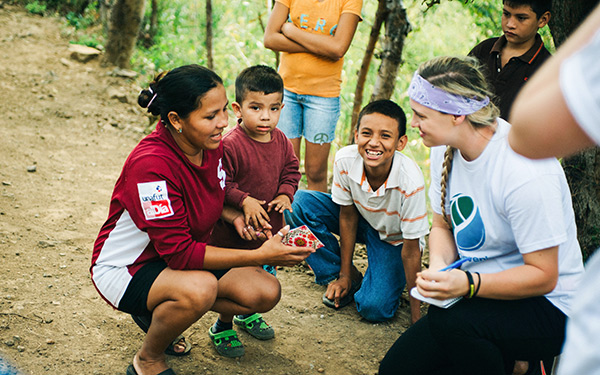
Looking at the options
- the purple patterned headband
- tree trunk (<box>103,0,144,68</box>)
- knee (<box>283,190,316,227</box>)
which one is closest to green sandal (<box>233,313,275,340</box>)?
knee (<box>283,190,316,227</box>)

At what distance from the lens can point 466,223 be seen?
7.24 ft

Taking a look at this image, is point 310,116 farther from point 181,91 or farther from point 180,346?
point 180,346

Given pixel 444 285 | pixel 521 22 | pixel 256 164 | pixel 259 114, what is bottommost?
pixel 256 164

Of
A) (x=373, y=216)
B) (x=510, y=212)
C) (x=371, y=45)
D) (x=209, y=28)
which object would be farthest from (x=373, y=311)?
(x=209, y=28)

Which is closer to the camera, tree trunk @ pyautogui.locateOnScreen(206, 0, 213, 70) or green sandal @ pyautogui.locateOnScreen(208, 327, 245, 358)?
green sandal @ pyautogui.locateOnScreen(208, 327, 245, 358)

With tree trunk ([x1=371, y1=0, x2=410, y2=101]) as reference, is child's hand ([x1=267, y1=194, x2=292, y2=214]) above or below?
below

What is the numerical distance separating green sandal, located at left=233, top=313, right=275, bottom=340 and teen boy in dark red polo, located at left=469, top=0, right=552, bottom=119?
5.88 feet

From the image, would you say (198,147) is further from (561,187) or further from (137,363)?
(561,187)

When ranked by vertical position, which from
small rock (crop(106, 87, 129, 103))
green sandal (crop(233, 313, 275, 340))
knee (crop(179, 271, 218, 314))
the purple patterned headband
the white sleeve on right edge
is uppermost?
the white sleeve on right edge

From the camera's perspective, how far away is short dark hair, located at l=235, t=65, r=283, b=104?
A: 2863 millimetres

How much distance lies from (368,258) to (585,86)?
2604 millimetres

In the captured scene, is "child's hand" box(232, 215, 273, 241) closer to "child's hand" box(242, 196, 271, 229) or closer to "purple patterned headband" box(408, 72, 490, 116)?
"child's hand" box(242, 196, 271, 229)

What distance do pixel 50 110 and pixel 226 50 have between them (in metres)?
3.08

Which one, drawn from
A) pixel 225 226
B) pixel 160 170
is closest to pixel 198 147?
pixel 160 170
